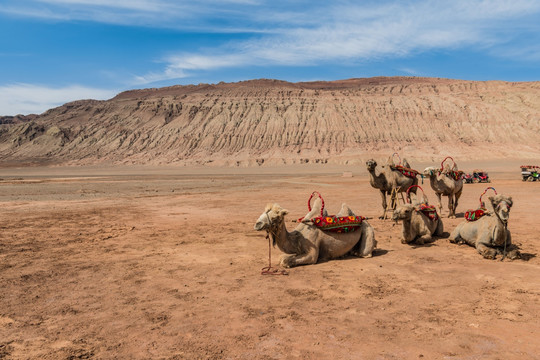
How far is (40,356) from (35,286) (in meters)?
3.48

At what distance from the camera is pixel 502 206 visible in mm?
8844

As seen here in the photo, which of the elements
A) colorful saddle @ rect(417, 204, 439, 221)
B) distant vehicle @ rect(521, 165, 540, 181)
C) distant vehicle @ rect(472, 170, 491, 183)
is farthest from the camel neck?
distant vehicle @ rect(521, 165, 540, 181)

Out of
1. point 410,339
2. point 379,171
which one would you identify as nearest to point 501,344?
point 410,339

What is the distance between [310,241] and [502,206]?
4.54 m

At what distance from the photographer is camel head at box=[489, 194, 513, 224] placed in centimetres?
880

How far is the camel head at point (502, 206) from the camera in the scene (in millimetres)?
8797

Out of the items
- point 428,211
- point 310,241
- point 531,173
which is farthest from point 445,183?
point 531,173

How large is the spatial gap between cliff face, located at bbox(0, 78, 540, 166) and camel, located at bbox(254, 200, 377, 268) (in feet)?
239

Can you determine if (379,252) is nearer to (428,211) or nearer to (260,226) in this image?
(428,211)

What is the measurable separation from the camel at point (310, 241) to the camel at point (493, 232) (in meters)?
2.79

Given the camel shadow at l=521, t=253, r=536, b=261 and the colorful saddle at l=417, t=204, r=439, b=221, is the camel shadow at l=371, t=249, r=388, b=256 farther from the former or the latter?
the camel shadow at l=521, t=253, r=536, b=261

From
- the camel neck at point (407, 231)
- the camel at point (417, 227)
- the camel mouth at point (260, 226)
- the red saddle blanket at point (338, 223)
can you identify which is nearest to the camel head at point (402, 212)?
the camel at point (417, 227)

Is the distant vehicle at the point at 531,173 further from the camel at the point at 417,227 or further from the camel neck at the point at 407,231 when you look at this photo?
the camel neck at the point at 407,231

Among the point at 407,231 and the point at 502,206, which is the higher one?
the point at 502,206
